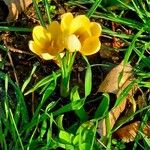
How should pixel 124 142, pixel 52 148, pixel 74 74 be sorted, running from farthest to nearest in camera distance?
pixel 74 74 → pixel 124 142 → pixel 52 148

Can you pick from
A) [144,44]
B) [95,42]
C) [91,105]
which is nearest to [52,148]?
[91,105]

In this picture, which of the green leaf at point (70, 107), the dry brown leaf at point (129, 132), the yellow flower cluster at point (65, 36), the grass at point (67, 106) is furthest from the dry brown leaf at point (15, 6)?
the dry brown leaf at point (129, 132)

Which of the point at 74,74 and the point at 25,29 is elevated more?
the point at 25,29

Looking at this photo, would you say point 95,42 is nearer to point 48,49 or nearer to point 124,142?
point 48,49

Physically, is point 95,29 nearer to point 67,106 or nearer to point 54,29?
point 54,29

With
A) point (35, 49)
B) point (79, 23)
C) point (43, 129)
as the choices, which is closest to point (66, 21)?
point (79, 23)

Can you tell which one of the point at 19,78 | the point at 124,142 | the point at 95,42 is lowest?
the point at 124,142

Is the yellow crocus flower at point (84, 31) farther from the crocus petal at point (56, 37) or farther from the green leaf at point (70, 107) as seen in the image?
the green leaf at point (70, 107)
